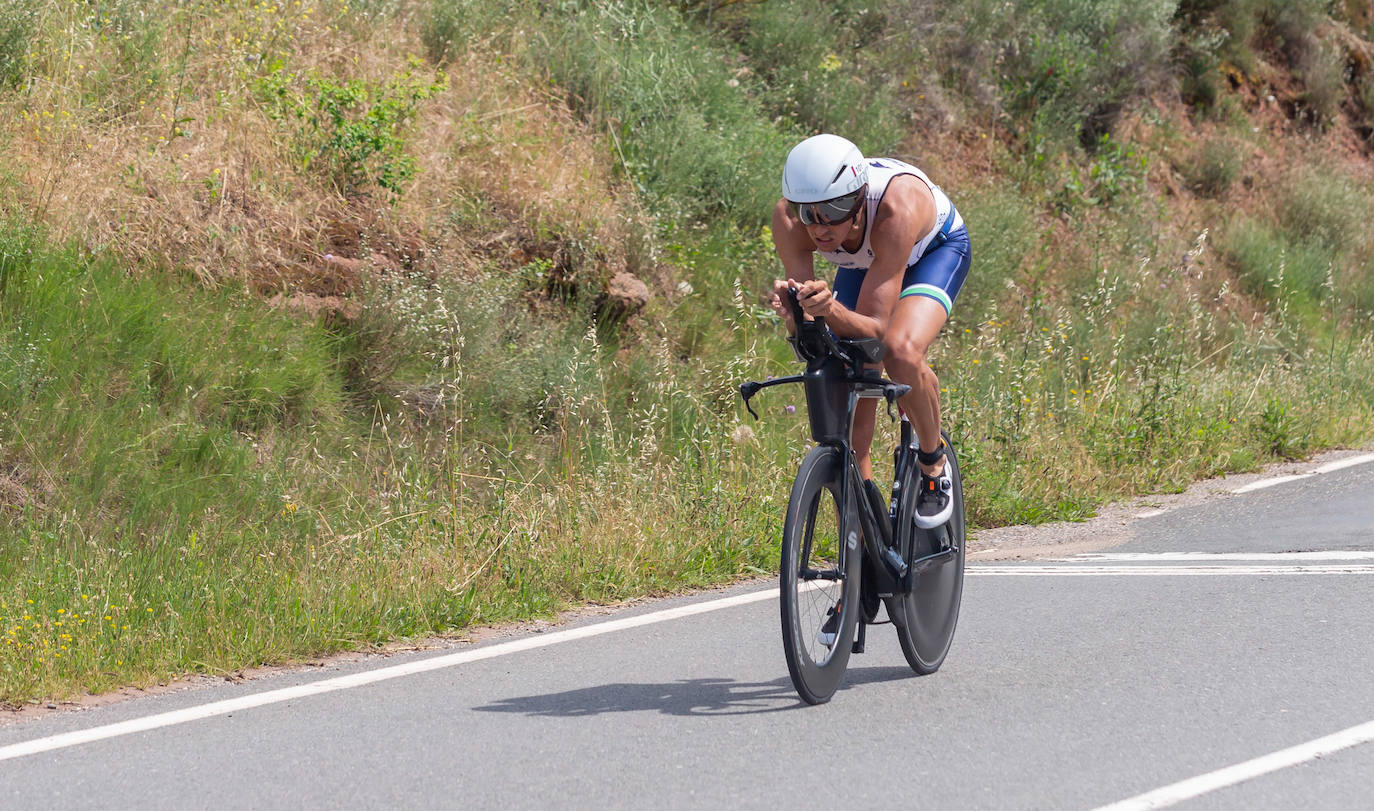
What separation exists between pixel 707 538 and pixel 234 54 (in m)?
6.21

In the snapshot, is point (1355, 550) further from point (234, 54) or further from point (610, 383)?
point (234, 54)

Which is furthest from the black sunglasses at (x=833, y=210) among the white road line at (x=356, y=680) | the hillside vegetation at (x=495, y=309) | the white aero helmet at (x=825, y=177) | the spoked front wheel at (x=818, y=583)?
the hillside vegetation at (x=495, y=309)

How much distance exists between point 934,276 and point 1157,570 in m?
2.85

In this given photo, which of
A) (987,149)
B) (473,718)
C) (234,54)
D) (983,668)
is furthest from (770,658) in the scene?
(987,149)

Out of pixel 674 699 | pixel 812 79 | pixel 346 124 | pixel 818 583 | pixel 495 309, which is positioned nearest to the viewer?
pixel 818 583

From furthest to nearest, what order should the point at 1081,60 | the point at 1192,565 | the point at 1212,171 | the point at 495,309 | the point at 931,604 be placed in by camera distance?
the point at 1212,171, the point at 1081,60, the point at 495,309, the point at 1192,565, the point at 931,604

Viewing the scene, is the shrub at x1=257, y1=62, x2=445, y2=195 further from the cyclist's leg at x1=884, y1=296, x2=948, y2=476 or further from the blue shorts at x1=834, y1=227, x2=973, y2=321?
the cyclist's leg at x1=884, y1=296, x2=948, y2=476

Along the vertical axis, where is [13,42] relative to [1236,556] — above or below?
above

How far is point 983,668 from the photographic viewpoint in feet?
19.5

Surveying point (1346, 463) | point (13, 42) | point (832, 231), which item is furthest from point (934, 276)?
point (13, 42)

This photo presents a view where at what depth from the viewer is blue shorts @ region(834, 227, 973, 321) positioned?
572 cm

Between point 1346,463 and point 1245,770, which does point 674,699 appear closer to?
point 1245,770

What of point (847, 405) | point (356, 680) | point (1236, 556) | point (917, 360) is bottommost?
point (1236, 556)

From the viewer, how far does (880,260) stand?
5320mm
